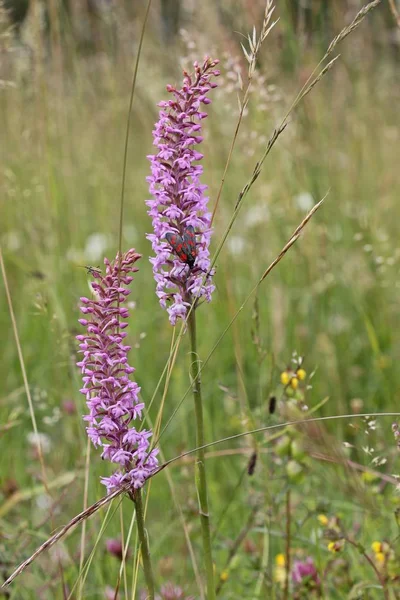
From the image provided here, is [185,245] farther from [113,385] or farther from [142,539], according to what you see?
[142,539]

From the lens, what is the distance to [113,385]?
1248 mm

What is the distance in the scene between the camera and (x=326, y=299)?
141 inches

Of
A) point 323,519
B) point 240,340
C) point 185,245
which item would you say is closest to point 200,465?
point 185,245

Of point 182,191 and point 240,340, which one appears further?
point 240,340

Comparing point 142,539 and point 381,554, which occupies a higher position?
point 142,539

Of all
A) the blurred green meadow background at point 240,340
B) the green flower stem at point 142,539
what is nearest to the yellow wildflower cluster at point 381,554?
the blurred green meadow background at point 240,340

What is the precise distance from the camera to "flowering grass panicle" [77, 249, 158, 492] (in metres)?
1.24

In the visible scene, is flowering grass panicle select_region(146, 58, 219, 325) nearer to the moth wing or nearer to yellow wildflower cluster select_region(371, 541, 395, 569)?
the moth wing

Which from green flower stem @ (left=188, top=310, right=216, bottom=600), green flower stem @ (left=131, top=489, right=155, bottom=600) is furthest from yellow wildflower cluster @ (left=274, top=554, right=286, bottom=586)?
green flower stem @ (left=131, top=489, right=155, bottom=600)

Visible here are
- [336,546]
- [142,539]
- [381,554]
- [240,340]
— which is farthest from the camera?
[240,340]

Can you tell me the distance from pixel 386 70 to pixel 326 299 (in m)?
4.31

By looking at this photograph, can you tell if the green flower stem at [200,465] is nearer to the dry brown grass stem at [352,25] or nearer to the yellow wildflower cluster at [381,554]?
the dry brown grass stem at [352,25]

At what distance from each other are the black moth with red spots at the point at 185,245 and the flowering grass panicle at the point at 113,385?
7 centimetres

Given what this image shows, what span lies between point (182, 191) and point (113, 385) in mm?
349
